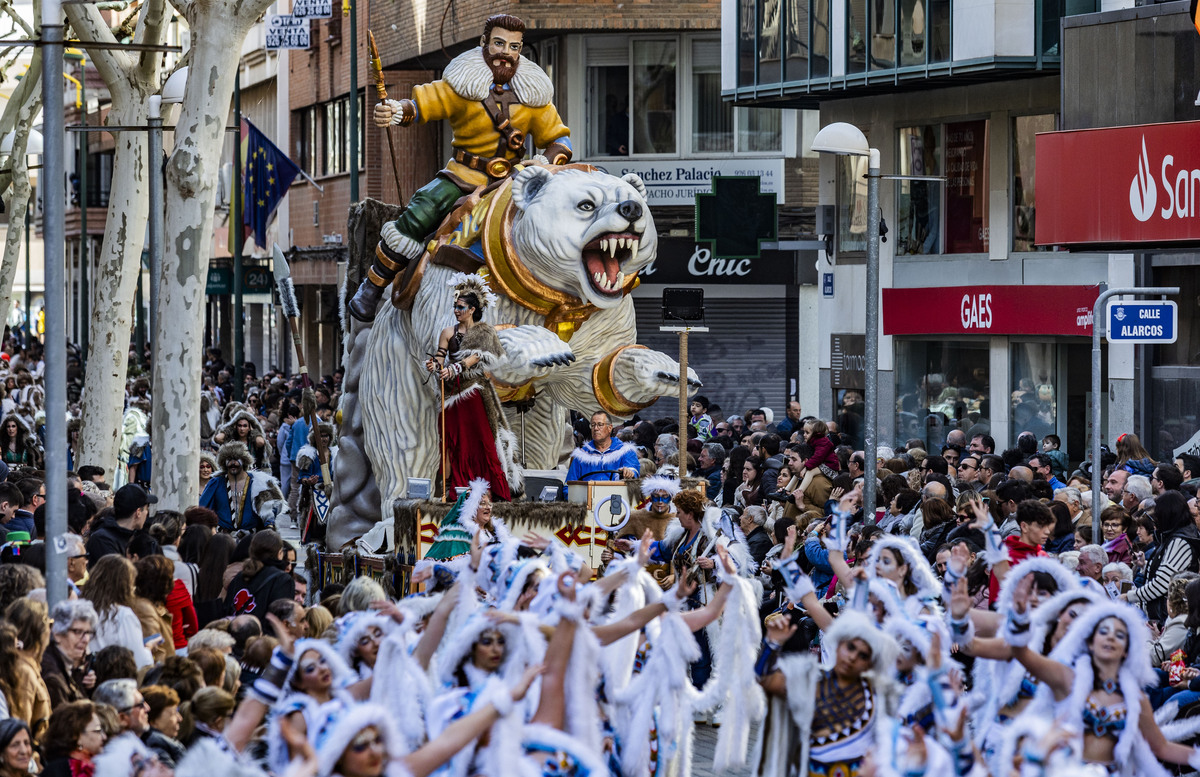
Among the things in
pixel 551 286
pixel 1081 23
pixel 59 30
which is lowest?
pixel 551 286

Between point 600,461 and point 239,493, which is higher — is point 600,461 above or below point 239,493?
above

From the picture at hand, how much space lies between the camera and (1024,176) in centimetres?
2195

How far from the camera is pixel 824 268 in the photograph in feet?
84.0

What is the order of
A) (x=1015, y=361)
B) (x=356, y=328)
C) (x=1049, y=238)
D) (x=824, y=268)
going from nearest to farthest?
1. (x=356, y=328)
2. (x=1049, y=238)
3. (x=1015, y=361)
4. (x=824, y=268)

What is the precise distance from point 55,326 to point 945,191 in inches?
639

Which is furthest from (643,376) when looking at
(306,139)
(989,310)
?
(306,139)

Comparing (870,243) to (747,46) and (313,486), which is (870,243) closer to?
(313,486)

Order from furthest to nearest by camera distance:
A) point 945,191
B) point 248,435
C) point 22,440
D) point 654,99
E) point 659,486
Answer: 1. point 654,99
2. point 945,191
3. point 22,440
4. point 248,435
5. point 659,486

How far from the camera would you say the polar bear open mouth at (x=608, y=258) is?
1224cm

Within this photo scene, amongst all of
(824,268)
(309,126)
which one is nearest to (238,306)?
(824,268)

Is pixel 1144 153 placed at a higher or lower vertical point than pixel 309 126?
lower

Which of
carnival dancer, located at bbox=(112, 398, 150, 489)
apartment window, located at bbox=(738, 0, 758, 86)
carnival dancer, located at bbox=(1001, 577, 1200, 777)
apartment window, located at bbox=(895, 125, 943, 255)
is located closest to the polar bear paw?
carnival dancer, located at bbox=(1001, 577, 1200, 777)

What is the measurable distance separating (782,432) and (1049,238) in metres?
3.09

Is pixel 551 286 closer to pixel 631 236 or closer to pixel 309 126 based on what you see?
pixel 631 236
